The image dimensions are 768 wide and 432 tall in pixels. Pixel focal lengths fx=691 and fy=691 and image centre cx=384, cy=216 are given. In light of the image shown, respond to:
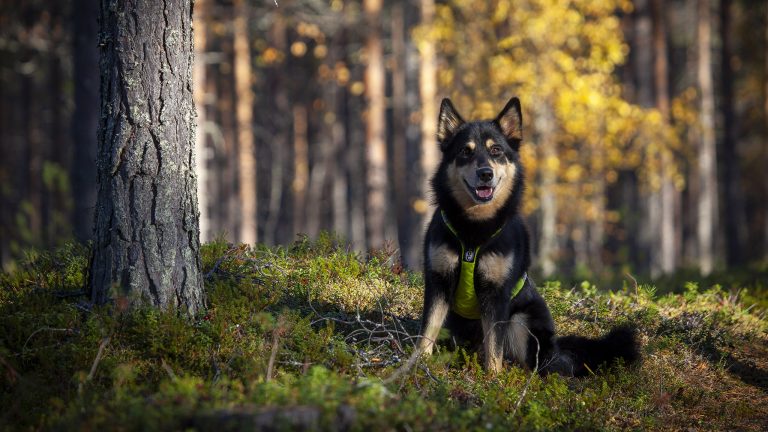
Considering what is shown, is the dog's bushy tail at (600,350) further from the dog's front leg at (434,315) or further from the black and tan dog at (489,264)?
the dog's front leg at (434,315)

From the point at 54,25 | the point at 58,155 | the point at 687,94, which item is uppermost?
the point at 54,25

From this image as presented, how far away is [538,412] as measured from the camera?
517 cm

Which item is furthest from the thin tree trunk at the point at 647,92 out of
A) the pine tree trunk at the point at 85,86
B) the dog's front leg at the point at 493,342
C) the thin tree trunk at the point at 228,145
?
the dog's front leg at the point at 493,342

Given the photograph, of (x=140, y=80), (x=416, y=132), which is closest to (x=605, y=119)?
(x=416, y=132)

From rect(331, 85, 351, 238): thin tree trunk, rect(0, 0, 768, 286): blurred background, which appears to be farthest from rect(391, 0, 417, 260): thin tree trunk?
rect(331, 85, 351, 238): thin tree trunk

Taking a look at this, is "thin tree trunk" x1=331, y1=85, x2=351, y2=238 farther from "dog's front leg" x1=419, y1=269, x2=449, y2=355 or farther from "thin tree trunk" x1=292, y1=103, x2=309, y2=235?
"dog's front leg" x1=419, y1=269, x2=449, y2=355

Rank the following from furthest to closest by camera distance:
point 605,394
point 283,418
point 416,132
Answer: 1. point 416,132
2. point 605,394
3. point 283,418

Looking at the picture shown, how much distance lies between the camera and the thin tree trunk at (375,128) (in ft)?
63.4

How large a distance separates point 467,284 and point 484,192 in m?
0.86

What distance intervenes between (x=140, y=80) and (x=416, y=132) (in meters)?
12.9

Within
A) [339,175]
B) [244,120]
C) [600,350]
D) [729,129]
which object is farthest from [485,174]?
[339,175]

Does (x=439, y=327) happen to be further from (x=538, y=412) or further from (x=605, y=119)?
(x=605, y=119)

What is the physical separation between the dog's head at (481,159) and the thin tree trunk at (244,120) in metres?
15.5

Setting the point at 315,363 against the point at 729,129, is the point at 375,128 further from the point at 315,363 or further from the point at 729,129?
the point at 315,363
